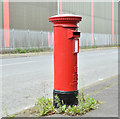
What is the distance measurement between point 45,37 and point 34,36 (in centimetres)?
194

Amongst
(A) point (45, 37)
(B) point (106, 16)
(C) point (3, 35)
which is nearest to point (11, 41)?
(C) point (3, 35)

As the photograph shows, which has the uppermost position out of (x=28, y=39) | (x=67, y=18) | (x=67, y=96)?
(x=28, y=39)

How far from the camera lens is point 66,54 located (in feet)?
15.1

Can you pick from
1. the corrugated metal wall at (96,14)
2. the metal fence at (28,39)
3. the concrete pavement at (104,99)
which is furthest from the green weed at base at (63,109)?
the corrugated metal wall at (96,14)

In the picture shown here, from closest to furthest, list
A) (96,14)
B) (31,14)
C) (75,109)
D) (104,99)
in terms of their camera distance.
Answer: (75,109)
(104,99)
(31,14)
(96,14)

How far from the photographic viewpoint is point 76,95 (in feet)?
15.6

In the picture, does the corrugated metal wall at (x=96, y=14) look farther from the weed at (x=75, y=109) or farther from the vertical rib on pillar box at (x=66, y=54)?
the weed at (x=75, y=109)

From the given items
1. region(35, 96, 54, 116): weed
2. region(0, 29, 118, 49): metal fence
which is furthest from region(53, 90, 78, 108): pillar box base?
region(0, 29, 118, 49): metal fence

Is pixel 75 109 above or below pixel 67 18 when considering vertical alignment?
below

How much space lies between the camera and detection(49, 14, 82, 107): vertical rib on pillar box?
457 cm

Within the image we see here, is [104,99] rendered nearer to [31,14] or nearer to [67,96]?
[67,96]

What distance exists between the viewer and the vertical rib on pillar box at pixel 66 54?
15.0 feet

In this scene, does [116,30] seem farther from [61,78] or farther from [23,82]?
[61,78]

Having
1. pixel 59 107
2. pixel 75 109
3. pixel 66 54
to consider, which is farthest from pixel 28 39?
pixel 75 109
